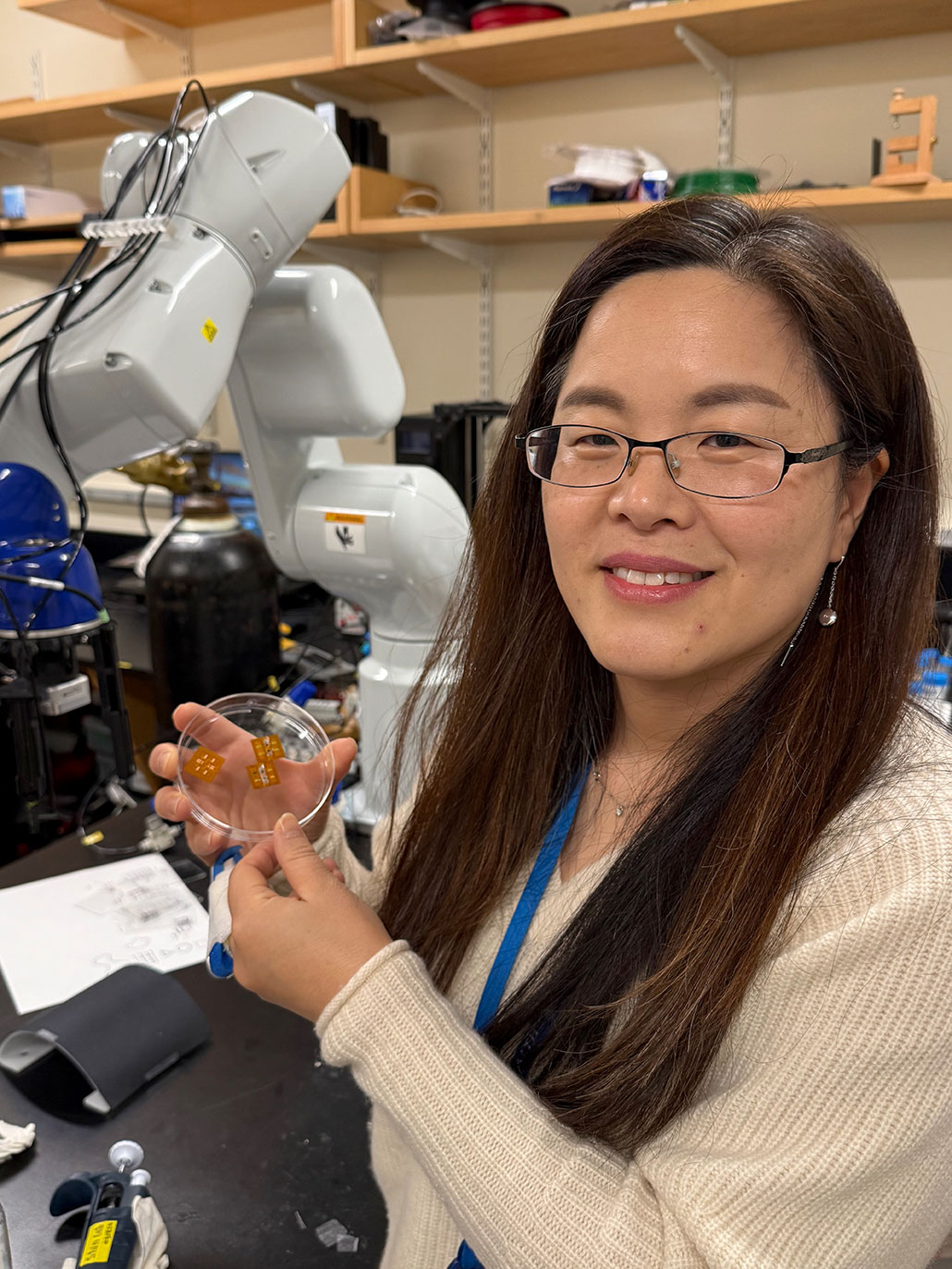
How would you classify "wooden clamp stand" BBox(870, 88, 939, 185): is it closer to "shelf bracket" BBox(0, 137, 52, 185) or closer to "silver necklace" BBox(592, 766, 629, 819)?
"silver necklace" BBox(592, 766, 629, 819)

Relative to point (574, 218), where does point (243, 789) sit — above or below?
below

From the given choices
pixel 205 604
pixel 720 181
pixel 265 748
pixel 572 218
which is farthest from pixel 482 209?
pixel 265 748

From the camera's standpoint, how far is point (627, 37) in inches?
83.4

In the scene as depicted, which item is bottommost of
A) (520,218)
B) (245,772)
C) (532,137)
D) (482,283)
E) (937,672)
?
(937,672)

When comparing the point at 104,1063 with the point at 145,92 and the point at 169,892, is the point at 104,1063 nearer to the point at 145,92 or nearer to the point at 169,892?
the point at 169,892

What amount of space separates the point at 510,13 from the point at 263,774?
6.47 feet

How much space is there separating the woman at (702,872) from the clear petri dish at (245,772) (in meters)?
0.15

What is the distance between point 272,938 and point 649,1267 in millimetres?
321

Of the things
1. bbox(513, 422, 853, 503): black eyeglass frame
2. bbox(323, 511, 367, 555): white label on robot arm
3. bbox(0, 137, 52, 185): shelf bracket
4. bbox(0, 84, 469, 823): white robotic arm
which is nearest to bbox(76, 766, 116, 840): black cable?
bbox(0, 84, 469, 823): white robotic arm

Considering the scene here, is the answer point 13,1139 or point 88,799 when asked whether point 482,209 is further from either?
point 13,1139

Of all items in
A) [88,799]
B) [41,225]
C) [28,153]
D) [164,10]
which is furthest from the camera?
[28,153]

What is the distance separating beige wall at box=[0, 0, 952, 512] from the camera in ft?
7.14

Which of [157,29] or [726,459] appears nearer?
[726,459]

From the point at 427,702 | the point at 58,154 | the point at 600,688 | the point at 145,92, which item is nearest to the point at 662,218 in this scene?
the point at 600,688
